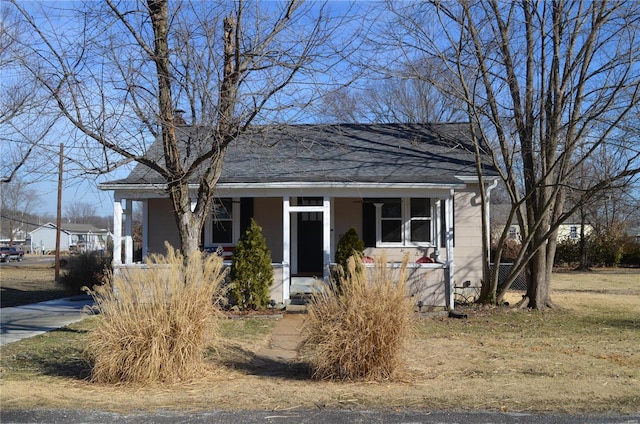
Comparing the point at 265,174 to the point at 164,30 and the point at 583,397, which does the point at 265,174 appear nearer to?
the point at 164,30

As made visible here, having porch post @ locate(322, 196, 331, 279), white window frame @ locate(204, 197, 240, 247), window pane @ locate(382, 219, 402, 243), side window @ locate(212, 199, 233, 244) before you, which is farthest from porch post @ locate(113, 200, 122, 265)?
window pane @ locate(382, 219, 402, 243)

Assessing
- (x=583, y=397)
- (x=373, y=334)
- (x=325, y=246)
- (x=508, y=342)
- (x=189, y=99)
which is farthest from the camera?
(x=325, y=246)

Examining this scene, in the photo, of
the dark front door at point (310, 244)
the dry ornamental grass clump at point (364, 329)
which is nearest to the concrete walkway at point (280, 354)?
the dry ornamental grass clump at point (364, 329)

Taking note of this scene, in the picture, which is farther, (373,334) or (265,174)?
(265,174)

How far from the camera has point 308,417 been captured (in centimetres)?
609

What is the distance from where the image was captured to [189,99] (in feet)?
29.3

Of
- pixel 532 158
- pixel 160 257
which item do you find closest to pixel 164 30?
pixel 160 257

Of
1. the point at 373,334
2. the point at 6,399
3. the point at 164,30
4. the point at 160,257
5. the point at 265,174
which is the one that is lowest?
the point at 6,399

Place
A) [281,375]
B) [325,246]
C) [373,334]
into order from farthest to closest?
[325,246]
[281,375]
[373,334]

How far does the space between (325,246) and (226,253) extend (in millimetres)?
2940

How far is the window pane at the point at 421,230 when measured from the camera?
15852 millimetres

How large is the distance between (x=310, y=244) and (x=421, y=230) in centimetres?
292

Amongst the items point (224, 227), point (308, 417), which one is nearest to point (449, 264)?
point (224, 227)

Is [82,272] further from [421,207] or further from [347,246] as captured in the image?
[421,207]
